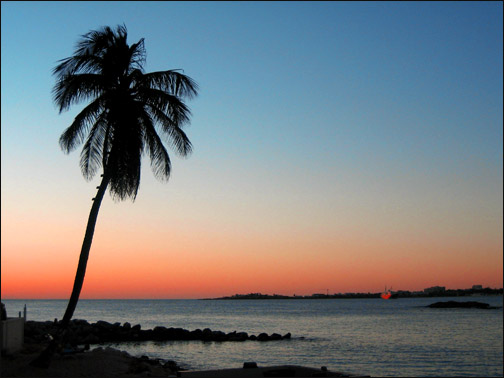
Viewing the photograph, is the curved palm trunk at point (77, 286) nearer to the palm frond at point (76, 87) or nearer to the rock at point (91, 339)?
the palm frond at point (76, 87)

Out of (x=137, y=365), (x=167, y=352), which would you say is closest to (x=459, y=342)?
(x=167, y=352)

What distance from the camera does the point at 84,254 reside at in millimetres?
18219

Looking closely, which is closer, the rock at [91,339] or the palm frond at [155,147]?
the palm frond at [155,147]

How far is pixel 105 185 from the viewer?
1881cm

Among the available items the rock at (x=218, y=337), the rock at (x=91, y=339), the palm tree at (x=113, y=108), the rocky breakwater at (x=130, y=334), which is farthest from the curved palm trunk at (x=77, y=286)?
the rock at (x=218, y=337)

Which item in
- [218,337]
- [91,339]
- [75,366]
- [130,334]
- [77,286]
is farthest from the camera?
[218,337]

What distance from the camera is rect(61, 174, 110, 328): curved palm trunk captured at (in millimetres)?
18125

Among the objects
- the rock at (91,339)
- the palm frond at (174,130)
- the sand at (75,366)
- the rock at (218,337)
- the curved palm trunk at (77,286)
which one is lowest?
the rock at (218,337)

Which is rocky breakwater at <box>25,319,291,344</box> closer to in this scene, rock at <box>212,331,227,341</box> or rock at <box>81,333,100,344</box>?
rock at <box>212,331,227,341</box>

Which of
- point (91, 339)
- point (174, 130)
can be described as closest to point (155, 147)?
point (174, 130)

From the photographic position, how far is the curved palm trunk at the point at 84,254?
18.1m

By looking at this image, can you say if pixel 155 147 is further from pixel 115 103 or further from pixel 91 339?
pixel 91 339

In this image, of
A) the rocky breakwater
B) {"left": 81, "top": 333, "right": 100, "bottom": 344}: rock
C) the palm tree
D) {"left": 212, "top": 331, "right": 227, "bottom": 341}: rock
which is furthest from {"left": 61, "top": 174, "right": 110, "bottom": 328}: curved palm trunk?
{"left": 212, "top": 331, "right": 227, "bottom": 341}: rock

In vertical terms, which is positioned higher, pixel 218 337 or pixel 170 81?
pixel 170 81
